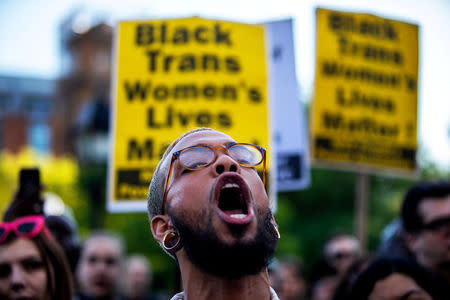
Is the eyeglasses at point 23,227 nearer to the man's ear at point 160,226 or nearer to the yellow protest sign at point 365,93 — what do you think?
the man's ear at point 160,226

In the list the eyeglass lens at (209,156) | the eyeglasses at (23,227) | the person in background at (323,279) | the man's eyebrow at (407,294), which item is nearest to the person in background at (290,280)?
the person in background at (323,279)

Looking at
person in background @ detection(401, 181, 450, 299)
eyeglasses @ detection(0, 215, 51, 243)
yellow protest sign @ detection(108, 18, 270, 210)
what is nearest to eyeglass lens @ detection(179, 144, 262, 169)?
eyeglasses @ detection(0, 215, 51, 243)

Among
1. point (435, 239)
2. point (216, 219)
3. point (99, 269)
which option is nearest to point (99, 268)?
point (99, 269)

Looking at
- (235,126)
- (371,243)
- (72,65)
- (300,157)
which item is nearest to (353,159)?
(300,157)

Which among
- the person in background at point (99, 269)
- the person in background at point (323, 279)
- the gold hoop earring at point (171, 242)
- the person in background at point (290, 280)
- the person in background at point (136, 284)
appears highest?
the gold hoop earring at point (171, 242)

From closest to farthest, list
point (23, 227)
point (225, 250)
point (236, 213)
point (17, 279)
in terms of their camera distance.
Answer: point (225, 250), point (236, 213), point (17, 279), point (23, 227)

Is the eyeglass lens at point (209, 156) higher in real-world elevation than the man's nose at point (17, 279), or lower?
higher

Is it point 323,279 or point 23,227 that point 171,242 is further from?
point 323,279

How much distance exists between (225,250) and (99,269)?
3.63 m

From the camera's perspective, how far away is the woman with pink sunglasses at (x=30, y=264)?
2.90m

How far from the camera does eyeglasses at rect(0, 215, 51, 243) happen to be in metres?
3.01

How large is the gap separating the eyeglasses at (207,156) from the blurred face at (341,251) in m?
3.57

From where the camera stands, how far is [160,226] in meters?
2.20

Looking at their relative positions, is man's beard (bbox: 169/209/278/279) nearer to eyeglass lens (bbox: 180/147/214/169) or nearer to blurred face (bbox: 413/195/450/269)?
eyeglass lens (bbox: 180/147/214/169)
